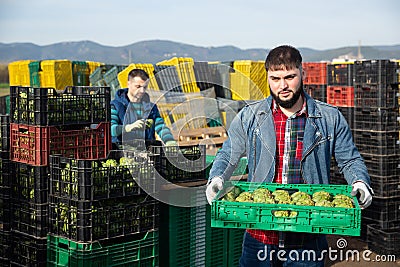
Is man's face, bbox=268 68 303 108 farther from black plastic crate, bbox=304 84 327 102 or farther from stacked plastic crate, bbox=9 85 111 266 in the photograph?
black plastic crate, bbox=304 84 327 102

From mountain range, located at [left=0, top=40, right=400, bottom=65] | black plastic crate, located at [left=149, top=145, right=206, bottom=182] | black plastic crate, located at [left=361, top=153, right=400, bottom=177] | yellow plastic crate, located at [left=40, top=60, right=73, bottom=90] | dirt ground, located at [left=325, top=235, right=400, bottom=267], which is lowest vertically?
dirt ground, located at [left=325, top=235, right=400, bottom=267]

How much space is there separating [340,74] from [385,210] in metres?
1.89

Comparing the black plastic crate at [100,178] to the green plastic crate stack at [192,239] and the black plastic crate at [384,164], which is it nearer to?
the green plastic crate stack at [192,239]

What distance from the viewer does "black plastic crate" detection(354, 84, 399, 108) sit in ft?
25.2

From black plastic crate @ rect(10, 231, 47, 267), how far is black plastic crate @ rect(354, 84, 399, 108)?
178 inches

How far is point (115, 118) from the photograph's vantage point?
6.36 metres

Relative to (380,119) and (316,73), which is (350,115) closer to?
(380,119)

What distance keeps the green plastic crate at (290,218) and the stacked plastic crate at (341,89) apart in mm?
4793

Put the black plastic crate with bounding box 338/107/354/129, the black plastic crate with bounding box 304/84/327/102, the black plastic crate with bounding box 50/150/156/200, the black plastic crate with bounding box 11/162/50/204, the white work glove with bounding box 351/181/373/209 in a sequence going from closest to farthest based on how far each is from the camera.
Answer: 1. the white work glove with bounding box 351/181/373/209
2. the black plastic crate with bounding box 50/150/156/200
3. the black plastic crate with bounding box 11/162/50/204
4. the black plastic crate with bounding box 338/107/354/129
5. the black plastic crate with bounding box 304/84/327/102

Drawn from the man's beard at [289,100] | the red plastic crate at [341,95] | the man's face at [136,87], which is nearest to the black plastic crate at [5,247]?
the man's face at [136,87]

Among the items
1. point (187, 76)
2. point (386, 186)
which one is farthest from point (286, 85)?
point (187, 76)

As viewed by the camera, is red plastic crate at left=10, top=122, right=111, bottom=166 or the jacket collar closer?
the jacket collar

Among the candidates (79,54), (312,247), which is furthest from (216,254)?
(79,54)

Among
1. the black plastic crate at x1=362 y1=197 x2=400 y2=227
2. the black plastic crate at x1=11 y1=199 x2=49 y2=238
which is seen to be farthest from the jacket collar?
the black plastic crate at x1=362 y1=197 x2=400 y2=227
